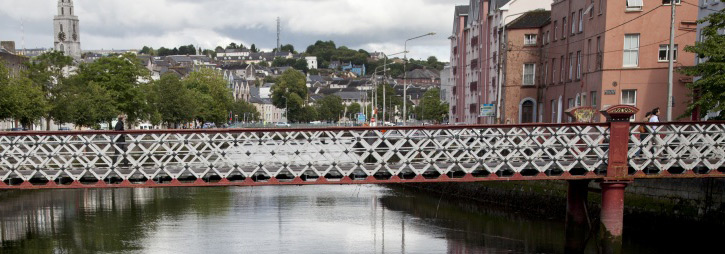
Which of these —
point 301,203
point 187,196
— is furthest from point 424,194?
point 187,196

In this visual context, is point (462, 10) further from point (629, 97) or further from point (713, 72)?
point (713, 72)

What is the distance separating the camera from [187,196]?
4644cm

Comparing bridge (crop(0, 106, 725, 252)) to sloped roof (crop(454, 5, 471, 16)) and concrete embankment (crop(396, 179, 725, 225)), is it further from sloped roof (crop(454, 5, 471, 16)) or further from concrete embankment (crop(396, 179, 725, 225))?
sloped roof (crop(454, 5, 471, 16))

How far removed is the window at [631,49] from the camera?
1729 inches

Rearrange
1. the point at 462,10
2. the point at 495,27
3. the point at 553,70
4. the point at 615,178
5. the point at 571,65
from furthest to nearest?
the point at 462,10 → the point at 495,27 → the point at 553,70 → the point at 571,65 → the point at 615,178

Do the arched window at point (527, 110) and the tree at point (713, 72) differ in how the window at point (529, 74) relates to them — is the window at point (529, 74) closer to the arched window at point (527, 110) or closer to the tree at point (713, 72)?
the arched window at point (527, 110)

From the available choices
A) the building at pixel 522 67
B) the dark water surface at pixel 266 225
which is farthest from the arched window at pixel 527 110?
the dark water surface at pixel 266 225

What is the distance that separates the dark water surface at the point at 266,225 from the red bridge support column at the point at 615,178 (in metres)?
1.97

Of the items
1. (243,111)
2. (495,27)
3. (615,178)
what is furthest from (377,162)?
(243,111)

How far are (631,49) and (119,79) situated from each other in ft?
178

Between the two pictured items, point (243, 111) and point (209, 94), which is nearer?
point (209, 94)

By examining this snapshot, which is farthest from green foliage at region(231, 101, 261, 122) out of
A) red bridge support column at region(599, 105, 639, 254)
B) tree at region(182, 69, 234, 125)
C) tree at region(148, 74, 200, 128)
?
red bridge support column at region(599, 105, 639, 254)

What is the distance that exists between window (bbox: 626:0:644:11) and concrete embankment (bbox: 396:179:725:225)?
1219 centimetres

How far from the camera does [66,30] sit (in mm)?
192625
